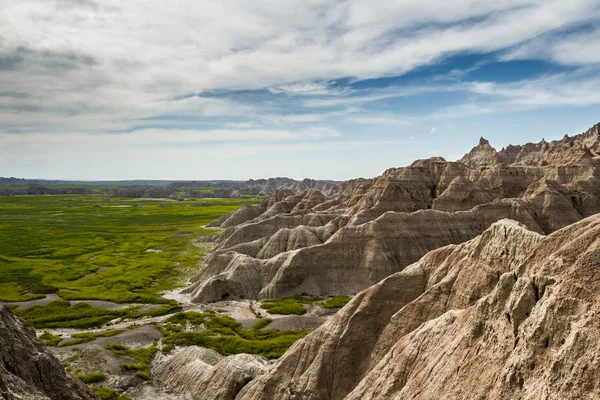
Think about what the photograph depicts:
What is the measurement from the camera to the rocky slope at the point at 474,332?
13391 mm

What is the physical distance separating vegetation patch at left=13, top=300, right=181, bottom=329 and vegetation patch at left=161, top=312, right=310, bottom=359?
18.6 feet

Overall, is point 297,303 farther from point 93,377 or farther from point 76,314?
point 76,314

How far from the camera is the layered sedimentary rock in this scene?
27.6m

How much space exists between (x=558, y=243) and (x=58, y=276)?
78.1m

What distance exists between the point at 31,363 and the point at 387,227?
45.5m

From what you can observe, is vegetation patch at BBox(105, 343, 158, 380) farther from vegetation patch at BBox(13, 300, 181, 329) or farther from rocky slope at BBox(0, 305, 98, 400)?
vegetation patch at BBox(13, 300, 181, 329)

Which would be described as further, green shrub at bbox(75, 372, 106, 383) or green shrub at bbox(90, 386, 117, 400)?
green shrub at bbox(75, 372, 106, 383)

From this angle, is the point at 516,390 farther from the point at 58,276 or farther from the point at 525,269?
the point at 58,276

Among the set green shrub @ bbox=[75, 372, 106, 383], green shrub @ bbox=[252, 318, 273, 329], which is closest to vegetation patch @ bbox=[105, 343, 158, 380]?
green shrub @ bbox=[75, 372, 106, 383]

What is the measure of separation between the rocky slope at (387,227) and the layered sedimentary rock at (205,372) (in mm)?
21842

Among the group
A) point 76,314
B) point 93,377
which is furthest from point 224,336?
point 76,314

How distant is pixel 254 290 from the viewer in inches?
2290

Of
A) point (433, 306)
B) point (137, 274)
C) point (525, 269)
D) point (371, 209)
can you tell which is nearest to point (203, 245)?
point (137, 274)

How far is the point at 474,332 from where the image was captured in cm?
1694
